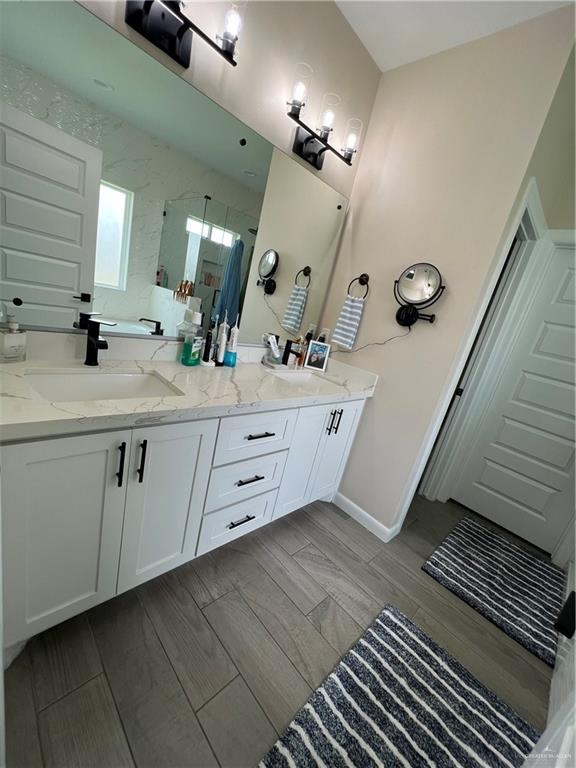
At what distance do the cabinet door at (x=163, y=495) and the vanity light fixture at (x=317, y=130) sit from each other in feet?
5.28

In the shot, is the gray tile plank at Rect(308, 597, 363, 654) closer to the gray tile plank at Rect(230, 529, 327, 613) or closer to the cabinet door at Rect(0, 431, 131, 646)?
the gray tile plank at Rect(230, 529, 327, 613)

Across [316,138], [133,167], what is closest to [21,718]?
[133,167]

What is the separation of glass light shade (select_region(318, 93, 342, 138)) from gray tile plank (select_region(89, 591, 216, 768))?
8.30 ft

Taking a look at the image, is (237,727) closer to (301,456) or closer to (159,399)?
(301,456)

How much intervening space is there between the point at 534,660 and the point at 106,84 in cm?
302

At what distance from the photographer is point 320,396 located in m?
1.53

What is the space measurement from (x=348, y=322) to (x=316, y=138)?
1.05 m

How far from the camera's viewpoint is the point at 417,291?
1.71 metres

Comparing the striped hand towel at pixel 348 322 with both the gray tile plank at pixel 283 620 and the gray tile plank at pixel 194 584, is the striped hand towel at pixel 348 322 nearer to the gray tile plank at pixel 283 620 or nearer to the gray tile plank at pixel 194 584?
the gray tile plank at pixel 283 620

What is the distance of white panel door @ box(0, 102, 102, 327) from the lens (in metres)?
0.96

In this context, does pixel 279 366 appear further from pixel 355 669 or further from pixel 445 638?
pixel 445 638

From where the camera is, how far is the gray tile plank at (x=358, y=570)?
5.19 feet

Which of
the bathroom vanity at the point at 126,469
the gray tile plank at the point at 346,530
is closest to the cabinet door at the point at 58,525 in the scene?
the bathroom vanity at the point at 126,469

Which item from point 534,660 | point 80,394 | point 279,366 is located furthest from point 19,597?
point 534,660
